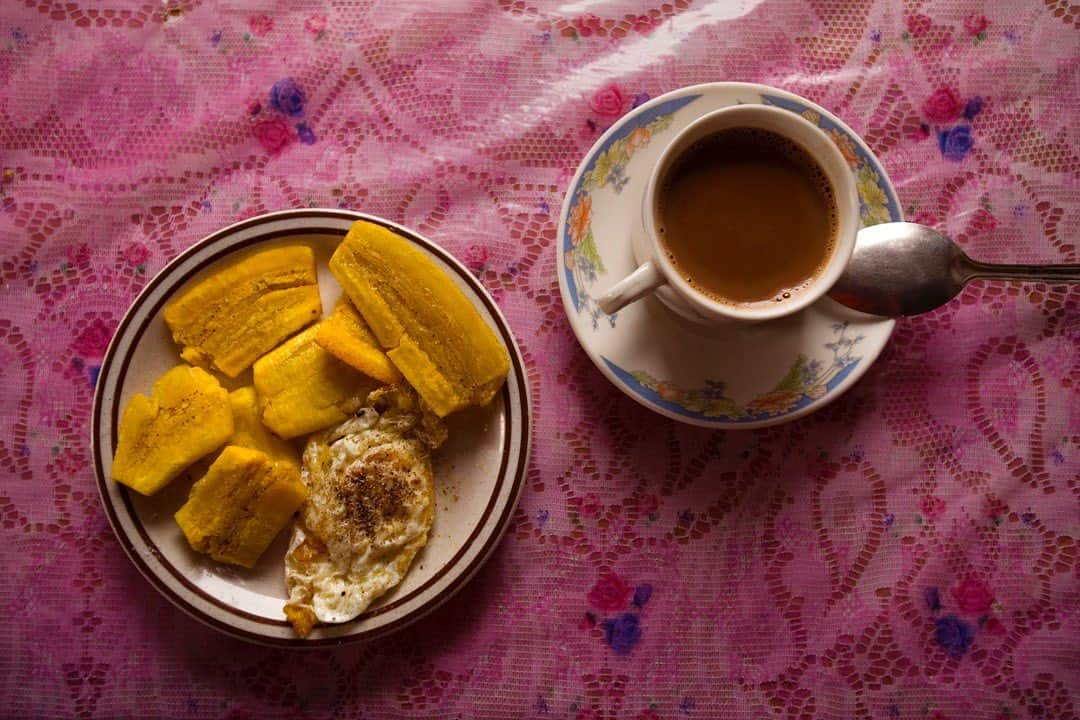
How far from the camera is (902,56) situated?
138 cm

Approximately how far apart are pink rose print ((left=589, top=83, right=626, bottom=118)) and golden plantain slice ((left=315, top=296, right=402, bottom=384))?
1.79 feet

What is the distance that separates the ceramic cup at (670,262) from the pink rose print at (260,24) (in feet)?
2.54

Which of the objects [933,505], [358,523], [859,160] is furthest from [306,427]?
[933,505]

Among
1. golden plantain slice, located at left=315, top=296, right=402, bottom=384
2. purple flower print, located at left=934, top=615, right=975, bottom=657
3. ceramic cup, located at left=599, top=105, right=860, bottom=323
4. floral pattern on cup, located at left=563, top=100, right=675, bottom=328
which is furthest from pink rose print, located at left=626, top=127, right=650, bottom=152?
purple flower print, located at left=934, top=615, right=975, bottom=657

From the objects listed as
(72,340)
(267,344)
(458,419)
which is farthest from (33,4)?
(458,419)

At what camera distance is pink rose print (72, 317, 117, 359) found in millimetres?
1333

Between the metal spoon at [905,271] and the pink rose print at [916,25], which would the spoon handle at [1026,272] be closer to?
the metal spoon at [905,271]

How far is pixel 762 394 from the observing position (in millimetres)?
1208

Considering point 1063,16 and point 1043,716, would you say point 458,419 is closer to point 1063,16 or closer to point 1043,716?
point 1043,716

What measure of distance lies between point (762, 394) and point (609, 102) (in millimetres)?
568

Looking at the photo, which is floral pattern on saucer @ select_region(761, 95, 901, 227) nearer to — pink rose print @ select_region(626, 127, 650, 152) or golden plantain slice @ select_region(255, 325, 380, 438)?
pink rose print @ select_region(626, 127, 650, 152)

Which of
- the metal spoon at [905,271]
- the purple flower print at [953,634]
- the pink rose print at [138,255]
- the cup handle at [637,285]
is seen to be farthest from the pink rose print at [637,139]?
the purple flower print at [953,634]

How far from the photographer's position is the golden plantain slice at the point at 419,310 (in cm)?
118

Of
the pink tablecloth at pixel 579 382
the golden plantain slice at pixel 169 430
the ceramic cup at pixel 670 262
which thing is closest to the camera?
the ceramic cup at pixel 670 262
